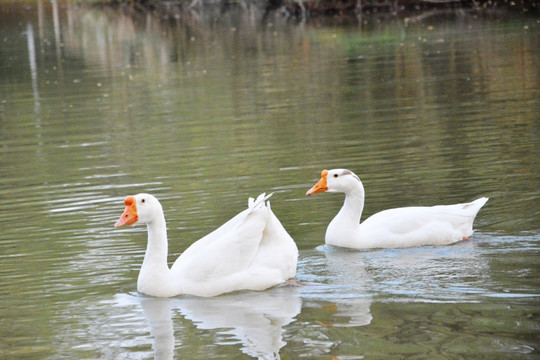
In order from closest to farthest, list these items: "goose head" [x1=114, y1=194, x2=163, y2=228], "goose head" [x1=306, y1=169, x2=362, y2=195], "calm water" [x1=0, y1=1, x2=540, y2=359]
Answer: "calm water" [x1=0, y1=1, x2=540, y2=359] → "goose head" [x1=114, y1=194, x2=163, y2=228] → "goose head" [x1=306, y1=169, x2=362, y2=195]

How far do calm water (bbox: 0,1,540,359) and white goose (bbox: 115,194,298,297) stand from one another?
0.14m

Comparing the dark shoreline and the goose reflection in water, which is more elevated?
the dark shoreline

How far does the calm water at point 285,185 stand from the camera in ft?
26.7

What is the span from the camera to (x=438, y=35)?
120 feet

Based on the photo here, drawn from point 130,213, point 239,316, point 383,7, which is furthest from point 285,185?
point 383,7

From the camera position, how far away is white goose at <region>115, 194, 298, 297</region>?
931cm

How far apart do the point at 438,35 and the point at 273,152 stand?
68.6ft

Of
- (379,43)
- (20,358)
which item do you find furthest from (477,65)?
(20,358)

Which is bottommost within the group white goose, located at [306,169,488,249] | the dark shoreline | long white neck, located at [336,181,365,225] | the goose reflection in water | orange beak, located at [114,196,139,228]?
the goose reflection in water

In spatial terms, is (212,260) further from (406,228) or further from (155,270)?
(406,228)

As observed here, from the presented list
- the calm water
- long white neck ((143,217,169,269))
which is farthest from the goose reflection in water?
long white neck ((143,217,169,269))

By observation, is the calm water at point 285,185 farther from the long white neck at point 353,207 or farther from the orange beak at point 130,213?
the orange beak at point 130,213

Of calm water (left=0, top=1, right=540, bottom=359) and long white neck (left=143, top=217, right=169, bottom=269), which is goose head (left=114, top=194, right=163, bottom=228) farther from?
calm water (left=0, top=1, right=540, bottom=359)

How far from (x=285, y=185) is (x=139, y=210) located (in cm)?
523
